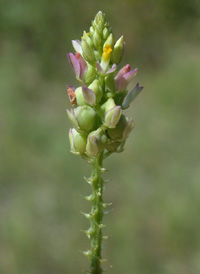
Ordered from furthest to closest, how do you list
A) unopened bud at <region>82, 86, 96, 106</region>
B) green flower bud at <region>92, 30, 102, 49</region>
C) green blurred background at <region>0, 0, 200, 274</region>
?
1. green blurred background at <region>0, 0, 200, 274</region>
2. green flower bud at <region>92, 30, 102, 49</region>
3. unopened bud at <region>82, 86, 96, 106</region>

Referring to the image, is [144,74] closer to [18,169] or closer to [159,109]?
[159,109]

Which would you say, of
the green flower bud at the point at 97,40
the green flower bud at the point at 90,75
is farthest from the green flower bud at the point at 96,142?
the green flower bud at the point at 97,40

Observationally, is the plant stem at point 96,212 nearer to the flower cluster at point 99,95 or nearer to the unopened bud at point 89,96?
the flower cluster at point 99,95

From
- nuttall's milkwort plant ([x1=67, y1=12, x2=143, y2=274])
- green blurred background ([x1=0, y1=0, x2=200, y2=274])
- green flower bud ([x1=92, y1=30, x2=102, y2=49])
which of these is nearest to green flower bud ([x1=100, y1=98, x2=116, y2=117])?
nuttall's milkwort plant ([x1=67, y1=12, x2=143, y2=274])

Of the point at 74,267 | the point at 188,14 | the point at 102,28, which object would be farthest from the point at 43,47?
the point at 102,28

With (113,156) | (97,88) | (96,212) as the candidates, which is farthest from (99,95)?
(113,156)

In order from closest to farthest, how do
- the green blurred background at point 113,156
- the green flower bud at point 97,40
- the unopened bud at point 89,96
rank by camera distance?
1. the unopened bud at point 89,96
2. the green flower bud at point 97,40
3. the green blurred background at point 113,156

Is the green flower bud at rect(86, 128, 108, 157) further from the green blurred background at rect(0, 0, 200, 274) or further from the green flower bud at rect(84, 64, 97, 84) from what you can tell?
the green blurred background at rect(0, 0, 200, 274)

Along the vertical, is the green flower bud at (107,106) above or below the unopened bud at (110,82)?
below
